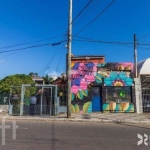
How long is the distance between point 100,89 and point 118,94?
5.70ft

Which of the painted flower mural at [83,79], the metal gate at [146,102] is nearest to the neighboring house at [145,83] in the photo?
the metal gate at [146,102]

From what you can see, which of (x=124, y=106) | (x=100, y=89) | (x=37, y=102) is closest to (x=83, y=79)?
(x=100, y=89)

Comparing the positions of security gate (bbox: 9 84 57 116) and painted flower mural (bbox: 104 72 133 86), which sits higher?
painted flower mural (bbox: 104 72 133 86)

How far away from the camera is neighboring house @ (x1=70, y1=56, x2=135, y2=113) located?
2039cm

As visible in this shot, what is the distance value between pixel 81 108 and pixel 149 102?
20.9ft

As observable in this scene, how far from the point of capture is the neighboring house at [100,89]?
803 inches

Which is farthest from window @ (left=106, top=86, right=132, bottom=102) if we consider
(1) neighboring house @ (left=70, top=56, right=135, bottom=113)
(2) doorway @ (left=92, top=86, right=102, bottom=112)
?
(2) doorway @ (left=92, top=86, right=102, bottom=112)

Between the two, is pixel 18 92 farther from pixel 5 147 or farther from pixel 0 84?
pixel 0 84

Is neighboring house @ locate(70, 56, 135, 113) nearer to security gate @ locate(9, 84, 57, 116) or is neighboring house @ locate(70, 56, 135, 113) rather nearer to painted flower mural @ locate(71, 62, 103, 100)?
painted flower mural @ locate(71, 62, 103, 100)

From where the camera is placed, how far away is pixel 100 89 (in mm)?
20688

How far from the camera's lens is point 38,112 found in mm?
18219

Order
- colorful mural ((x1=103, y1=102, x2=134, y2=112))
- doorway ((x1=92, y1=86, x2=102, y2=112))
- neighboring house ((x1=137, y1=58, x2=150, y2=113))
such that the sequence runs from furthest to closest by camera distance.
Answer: doorway ((x1=92, y1=86, x2=102, y2=112))
neighboring house ((x1=137, y1=58, x2=150, y2=113))
colorful mural ((x1=103, y1=102, x2=134, y2=112))

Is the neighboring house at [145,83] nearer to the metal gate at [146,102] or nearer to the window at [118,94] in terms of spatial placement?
the metal gate at [146,102]

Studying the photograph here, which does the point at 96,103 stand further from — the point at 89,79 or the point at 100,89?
the point at 89,79
